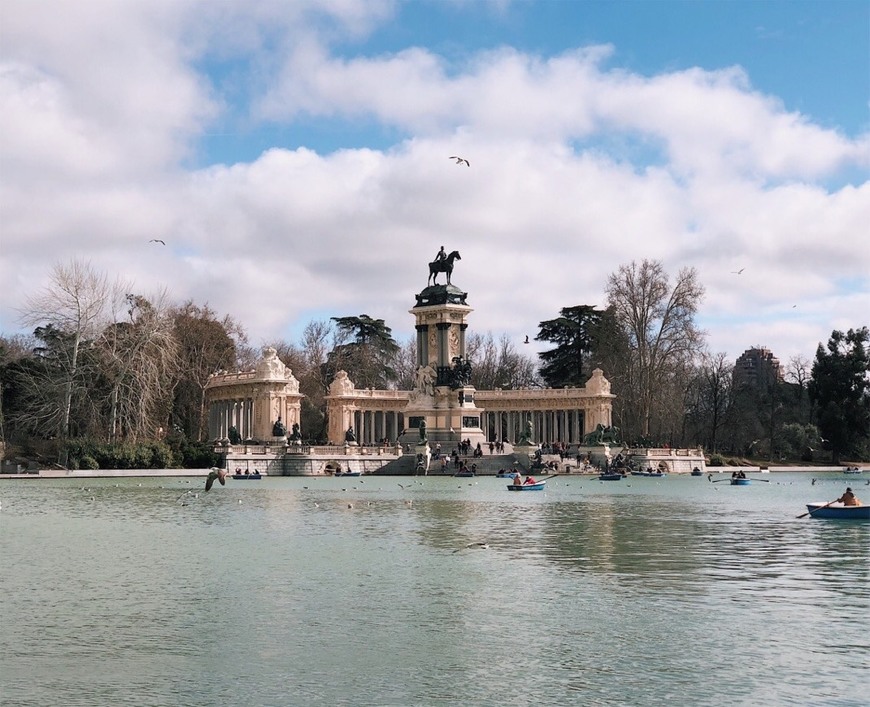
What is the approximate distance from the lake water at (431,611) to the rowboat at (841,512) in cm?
35

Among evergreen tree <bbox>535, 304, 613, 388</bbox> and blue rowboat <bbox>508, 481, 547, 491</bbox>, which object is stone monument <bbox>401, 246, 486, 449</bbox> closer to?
evergreen tree <bbox>535, 304, 613, 388</bbox>

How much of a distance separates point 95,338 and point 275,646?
55.3 m

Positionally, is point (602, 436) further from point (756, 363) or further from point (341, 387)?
point (756, 363)

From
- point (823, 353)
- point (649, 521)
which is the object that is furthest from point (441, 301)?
point (649, 521)

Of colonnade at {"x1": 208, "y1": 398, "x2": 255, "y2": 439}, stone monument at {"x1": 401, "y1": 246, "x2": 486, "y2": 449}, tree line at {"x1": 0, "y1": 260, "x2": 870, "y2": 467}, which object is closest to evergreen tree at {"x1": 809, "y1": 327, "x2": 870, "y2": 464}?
tree line at {"x1": 0, "y1": 260, "x2": 870, "y2": 467}

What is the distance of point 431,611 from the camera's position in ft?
59.4

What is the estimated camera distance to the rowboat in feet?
109

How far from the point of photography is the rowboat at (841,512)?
33.2m

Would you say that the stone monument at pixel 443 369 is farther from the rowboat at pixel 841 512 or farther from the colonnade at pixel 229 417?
the rowboat at pixel 841 512

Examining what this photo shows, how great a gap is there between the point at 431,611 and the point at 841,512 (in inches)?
759

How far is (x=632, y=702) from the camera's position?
41.8 ft

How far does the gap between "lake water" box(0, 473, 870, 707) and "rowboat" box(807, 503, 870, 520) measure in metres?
0.35

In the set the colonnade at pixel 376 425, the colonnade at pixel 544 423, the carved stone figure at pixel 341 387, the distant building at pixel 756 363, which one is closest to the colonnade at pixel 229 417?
the carved stone figure at pixel 341 387

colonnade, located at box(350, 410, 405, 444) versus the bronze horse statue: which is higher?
the bronze horse statue
